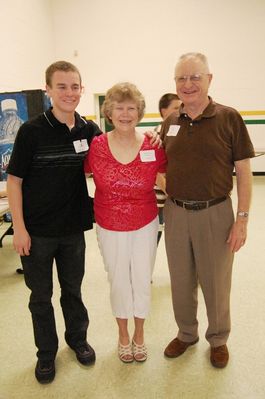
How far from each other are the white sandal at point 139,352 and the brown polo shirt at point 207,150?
2.98 feet

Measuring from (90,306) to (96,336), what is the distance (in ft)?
1.27

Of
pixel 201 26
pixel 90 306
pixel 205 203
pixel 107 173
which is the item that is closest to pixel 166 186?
pixel 205 203

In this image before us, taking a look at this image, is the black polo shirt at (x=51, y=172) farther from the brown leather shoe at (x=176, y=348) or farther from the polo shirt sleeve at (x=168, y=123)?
the brown leather shoe at (x=176, y=348)

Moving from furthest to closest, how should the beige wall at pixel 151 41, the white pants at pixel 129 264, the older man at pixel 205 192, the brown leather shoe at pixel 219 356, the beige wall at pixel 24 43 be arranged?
the beige wall at pixel 151 41, the beige wall at pixel 24 43, the brown leather shoe at pixel 219 356, the white pants at pixel 129 264, the older man at pixel 205 192

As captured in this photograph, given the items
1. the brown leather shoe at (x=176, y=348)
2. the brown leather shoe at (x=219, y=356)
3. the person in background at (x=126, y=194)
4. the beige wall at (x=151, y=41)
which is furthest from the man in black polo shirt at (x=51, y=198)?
the beige wall at (x=151, y=41)

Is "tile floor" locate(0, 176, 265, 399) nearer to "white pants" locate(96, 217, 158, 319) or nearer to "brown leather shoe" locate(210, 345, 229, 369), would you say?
"brown leather shoe" locate(210, 345, 229, 369)

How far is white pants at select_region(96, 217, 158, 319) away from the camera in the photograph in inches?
64.7

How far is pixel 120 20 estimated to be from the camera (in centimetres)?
686

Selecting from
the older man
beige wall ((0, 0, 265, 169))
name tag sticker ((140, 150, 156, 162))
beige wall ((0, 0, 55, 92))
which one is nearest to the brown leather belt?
the older man

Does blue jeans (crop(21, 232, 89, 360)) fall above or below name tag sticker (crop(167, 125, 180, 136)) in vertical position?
below

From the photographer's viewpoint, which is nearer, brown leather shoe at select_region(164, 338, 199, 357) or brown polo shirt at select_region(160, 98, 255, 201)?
brown polo shirt at select_region(160, 98, 255, 201)

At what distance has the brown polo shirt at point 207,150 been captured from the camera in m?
1.53

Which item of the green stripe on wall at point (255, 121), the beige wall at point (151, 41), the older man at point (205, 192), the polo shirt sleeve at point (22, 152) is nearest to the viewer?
the polo shirt sleeve at point (22, 152)

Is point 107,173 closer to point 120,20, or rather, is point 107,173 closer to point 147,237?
point 147,237
